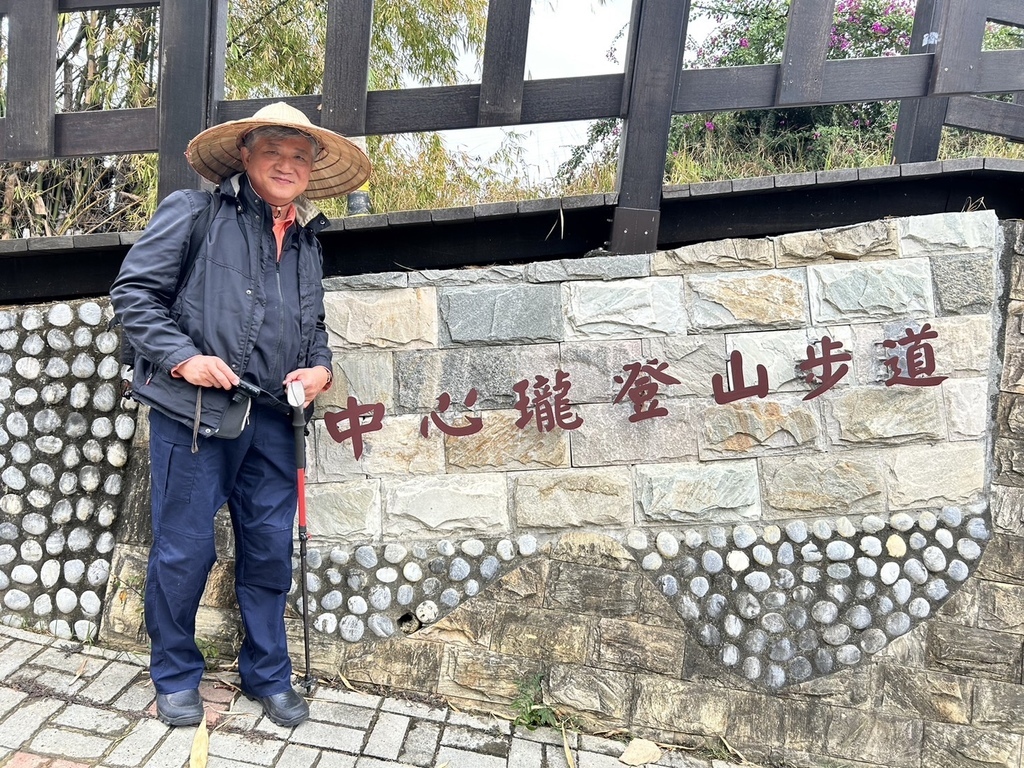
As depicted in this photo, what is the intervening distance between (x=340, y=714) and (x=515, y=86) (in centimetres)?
273

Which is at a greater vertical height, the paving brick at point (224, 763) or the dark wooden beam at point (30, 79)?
the dark wooden beam at point (30, 79)

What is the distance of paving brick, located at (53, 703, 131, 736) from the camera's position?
245 cm

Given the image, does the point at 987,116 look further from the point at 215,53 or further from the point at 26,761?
the point at 26,761

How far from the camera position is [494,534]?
9.86 feet

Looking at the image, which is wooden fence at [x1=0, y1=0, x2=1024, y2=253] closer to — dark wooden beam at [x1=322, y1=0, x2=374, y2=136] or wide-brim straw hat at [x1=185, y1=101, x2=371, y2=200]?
dark wooden beam at [x1=322, y1=0, x2=374, y2=136]

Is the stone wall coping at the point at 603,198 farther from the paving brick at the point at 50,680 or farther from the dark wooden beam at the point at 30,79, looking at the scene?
the paving brick at the point at 50,680

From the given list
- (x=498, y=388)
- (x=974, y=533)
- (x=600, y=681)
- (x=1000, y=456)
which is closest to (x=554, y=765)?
(x=600, y=681)

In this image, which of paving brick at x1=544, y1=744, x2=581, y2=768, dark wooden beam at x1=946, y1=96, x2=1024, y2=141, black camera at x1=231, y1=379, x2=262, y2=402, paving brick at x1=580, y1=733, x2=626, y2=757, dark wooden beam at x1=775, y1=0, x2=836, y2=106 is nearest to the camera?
black camera at x1=231, y1=379, x2=262, y2=402

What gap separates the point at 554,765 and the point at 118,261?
2.94 metres

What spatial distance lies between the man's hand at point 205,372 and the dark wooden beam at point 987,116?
12.5ft

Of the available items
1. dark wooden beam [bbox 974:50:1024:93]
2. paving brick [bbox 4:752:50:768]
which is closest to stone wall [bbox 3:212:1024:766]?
dark wooden beam [bbox 974:50:1024:93]

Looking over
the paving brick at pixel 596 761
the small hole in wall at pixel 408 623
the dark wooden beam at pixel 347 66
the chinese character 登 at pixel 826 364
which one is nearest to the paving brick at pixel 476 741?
the paving brick at pixel 596 761

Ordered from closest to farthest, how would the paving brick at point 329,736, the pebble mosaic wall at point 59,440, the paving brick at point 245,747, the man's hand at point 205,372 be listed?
the man's hand at point 205,372 < the paving brick at point 245,747 < the paving brick at point 329,736 < the pebble mosaic wall at point 59,440

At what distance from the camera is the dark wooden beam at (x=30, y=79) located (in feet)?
9.35
